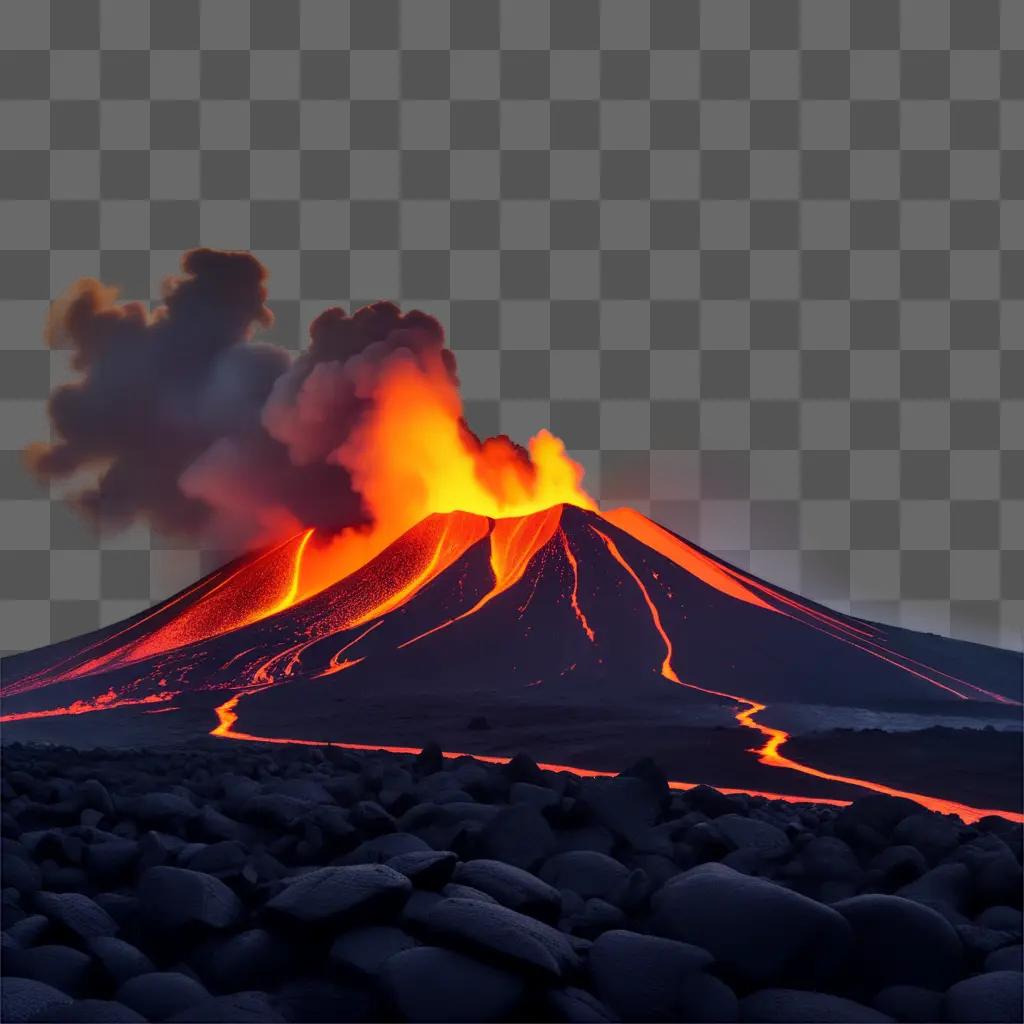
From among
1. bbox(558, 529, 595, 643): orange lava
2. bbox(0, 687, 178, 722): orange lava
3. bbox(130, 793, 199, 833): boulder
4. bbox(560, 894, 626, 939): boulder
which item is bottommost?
bbox(0, 687, 178, 722): orange lava

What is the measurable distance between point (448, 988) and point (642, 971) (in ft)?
3.13

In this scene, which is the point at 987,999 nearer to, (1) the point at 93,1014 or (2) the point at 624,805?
(2) the point at 624,805

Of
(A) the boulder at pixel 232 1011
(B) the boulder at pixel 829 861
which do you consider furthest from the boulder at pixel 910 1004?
(A) the boulder at pixel 232 1011

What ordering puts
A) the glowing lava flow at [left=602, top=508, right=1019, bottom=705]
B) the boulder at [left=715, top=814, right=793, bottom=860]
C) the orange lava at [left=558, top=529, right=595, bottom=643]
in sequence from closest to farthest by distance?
1. the boulder at [left=715, top=814, right=793, bottom=860]
2. the glowing lava flow at [left=602, top=508, right=1019, bottom=705]
3. the orange lava at [left=558, top=529, right=595, bottom=643]

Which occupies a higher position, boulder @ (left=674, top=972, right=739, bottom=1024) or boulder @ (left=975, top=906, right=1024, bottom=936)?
boulder @ (left=674, top=972, right=739, bottom=1024)

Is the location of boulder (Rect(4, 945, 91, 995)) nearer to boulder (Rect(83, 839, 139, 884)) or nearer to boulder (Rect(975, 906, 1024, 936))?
boulder (Rect(83, 839, 139, 884))

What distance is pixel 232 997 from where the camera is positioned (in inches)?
197

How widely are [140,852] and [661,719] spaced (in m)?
27.2

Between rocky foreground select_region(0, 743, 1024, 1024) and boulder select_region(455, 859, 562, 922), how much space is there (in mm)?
13

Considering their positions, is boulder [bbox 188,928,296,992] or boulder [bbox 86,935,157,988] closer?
boulder [bbox 86,935,157,988]

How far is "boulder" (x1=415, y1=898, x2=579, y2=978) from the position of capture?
198 inches

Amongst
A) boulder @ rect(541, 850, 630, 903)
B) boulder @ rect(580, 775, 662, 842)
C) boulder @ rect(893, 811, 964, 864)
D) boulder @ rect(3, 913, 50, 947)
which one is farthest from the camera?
boulder @ rect(580, 775, 662, 842)

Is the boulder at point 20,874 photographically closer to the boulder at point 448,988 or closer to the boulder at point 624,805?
the boulder at point 448,988

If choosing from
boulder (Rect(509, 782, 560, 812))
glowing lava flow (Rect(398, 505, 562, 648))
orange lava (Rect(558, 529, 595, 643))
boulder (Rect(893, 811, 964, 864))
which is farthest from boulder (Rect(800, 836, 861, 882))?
glowing lava flow (Rect(398, 505, 562, 648))
